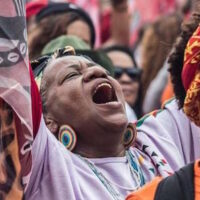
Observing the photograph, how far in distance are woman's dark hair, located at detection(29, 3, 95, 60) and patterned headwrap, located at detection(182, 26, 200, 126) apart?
87.4 inches

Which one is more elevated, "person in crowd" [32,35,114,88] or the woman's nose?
the woman's nose

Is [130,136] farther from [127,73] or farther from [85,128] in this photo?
[127,73]

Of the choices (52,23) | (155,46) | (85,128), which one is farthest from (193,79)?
(155,46)

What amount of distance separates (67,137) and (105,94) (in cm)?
25

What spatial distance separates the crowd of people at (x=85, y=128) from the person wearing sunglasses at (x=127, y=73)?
1019 millimetres

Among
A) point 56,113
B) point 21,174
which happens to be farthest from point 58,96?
point 21,174

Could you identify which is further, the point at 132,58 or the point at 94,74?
the point at 132,58

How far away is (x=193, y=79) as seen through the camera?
265 centimetres

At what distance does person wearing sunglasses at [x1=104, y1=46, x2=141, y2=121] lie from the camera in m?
5.57

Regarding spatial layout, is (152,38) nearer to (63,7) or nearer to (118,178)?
(63,7)

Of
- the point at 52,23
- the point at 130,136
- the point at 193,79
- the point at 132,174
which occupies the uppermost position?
the point at 193,79

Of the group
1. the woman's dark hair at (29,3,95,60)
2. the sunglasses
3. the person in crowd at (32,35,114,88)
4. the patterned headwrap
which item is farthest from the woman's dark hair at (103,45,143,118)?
the patterned headwrap

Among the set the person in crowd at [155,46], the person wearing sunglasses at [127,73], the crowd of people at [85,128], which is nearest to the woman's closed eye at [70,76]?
the crowd of people at [85,128]

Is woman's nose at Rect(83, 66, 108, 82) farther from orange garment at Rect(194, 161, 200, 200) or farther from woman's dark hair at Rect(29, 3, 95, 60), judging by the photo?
woman's dark hair at Rect(29, 3, 95, 60)
